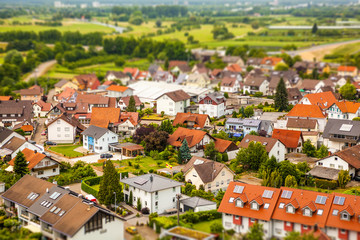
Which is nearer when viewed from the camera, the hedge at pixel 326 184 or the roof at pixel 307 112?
the hedge at pixel 326 184

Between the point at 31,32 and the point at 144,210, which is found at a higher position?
the point at 31,32

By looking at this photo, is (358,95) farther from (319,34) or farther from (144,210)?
(319,34)

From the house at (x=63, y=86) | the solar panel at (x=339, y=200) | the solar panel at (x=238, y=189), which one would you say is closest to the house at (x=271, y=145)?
the solar panel at (x=238, y=189)

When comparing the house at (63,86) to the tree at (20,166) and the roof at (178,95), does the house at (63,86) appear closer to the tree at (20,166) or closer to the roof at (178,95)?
the roof at (178,95)

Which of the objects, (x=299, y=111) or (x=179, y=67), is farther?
(x=179, y=67)

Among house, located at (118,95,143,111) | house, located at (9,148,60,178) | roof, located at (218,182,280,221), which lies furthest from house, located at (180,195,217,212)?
house, located at (118,95,143,111)

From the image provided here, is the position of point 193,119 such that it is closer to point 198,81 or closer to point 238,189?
point 238,189

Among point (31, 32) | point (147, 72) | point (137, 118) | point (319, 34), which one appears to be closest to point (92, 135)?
point (137, 118)
